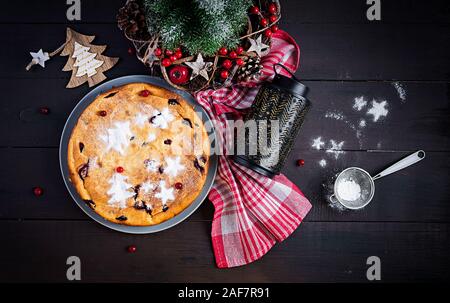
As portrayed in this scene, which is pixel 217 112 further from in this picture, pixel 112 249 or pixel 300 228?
pixel 112 249

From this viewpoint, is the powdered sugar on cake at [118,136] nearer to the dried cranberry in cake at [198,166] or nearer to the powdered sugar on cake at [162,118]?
the powdered sugar on cake at [162,118]

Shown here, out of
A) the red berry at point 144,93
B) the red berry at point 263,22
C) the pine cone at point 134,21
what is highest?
the pine cone at point 134,21

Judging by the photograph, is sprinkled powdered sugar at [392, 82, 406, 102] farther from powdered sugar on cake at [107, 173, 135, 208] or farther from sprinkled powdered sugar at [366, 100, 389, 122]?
powdered sugar on cake at [107, 173, 135, 208]

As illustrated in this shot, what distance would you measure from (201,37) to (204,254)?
3.05ft

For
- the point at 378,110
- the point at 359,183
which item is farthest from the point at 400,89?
the point at 359,183

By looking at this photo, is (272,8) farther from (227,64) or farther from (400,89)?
(400,89)

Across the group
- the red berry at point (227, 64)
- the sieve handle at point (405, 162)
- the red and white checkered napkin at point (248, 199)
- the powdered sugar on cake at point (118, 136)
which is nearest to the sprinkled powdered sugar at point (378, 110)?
the sieve handle at point (405, 162)

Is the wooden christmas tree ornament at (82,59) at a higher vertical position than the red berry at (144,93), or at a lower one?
higher

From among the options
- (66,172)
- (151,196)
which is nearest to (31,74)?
(66,172)

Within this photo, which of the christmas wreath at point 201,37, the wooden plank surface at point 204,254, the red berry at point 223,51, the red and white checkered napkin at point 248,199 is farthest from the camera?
the wooden plank surface at point 204,254

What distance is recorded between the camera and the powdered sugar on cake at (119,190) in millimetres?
1501

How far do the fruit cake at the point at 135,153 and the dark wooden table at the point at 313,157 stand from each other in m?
0.26

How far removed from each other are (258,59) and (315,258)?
35.9 inches

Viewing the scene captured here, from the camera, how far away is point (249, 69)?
5.02 feet
